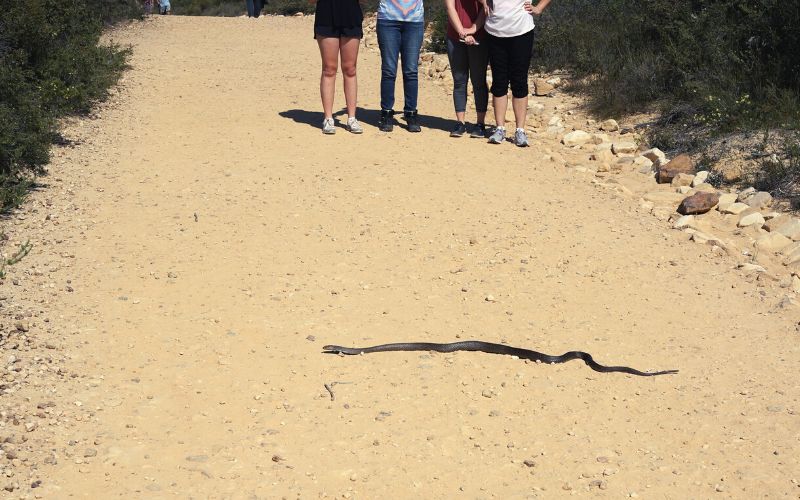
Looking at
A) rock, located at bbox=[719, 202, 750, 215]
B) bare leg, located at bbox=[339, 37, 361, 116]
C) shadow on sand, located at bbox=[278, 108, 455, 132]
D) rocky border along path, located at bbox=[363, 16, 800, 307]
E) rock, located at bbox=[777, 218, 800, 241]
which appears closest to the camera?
rocky border along path, located at bbox=[363, 16, 800, 307]

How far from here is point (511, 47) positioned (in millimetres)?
9977

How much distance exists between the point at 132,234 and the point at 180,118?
3.90m

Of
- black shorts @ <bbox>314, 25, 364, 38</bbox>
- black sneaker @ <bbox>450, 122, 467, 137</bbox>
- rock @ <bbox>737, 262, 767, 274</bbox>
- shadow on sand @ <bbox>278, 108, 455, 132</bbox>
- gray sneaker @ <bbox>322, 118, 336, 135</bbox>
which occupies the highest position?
black shorts @ <bbox>314, 25, 364, 38</bbox>

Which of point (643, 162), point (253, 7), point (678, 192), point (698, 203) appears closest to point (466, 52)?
point (643, 162)

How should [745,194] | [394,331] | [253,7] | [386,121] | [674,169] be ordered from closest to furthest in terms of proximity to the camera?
1. [394,331]
2. [745,194]
3. [674,169]
4. [386,121]
5. [253,7]

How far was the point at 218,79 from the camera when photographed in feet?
44.7

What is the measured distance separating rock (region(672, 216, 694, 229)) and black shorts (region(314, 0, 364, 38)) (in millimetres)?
3702

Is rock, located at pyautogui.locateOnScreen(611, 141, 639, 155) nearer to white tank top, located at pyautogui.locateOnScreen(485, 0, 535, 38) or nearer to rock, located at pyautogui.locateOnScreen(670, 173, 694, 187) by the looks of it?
rock, located at pyautogui.locateOnScreen(670, 173, 694, 187)

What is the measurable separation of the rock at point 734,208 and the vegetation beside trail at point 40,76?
604 centimetres

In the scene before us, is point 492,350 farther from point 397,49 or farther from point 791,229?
point 397,49

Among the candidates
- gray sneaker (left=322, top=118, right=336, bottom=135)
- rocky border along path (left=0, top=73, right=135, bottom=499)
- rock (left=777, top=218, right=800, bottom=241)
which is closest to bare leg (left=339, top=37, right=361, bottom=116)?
gray sneaker (left=322, top=118, right=336, bottom=135)

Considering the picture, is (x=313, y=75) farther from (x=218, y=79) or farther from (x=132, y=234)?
(x=132, y=234)

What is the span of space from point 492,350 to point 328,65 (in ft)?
16.3

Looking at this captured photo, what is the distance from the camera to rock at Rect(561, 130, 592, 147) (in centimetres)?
1088
